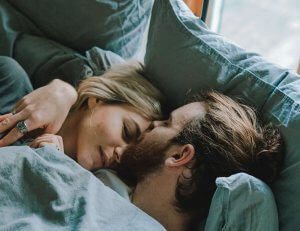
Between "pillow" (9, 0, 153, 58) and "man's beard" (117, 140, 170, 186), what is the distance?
54 cm


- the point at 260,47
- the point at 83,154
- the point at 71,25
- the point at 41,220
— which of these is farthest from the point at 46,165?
the point at 260,47

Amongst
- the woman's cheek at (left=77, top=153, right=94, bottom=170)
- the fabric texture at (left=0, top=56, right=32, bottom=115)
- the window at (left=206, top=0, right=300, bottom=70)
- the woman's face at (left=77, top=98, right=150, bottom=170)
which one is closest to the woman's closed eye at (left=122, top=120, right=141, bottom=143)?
the woman's face at (left=77, top=98, right=150, bottom=170)

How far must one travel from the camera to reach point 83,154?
1.14m

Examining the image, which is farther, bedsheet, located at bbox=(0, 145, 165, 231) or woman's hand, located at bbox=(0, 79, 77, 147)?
woman's hand, located at bbox=(0, 79, 77, 147)

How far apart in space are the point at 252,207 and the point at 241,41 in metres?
1.31

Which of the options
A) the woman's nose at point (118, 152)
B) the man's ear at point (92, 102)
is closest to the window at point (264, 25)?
the man's ear at point (92, 102)

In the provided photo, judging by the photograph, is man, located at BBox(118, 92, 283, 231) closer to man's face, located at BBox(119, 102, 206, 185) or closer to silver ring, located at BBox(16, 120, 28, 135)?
man's face, located at BBox(119, 102, 206, 185)

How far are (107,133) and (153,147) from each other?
15 centimetres

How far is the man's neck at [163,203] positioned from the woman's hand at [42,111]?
0.34 m

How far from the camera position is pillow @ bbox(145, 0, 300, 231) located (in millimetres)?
917

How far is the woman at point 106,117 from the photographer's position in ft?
3.73

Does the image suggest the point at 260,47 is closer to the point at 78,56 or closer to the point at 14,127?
the point at 78,56

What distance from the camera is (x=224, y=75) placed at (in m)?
1.12

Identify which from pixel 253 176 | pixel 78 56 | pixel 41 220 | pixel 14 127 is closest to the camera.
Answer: pixel 41 220
